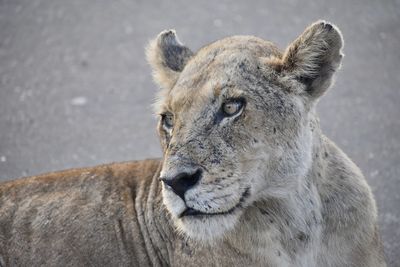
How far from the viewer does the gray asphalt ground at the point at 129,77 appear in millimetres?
6863

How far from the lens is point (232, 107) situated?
12.2 feet

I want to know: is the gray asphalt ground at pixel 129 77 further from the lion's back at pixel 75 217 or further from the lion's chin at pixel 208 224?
the lion's chin at pixel 208 224

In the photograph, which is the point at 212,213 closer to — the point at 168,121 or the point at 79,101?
the point at 168,121

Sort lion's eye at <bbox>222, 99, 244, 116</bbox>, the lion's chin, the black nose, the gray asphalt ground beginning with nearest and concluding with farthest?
1. the black nose
2. the lion's chin
3. lion's eye at <bbox>222, 99, 244, 116</bbox>
4. the gray asphalt ground

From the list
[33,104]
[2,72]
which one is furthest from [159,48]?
[2,72]

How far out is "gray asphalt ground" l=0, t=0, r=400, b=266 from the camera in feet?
22.5

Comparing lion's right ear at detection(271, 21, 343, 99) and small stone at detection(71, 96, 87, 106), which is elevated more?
lion's right ear at detection(271, 21, 343, 99)

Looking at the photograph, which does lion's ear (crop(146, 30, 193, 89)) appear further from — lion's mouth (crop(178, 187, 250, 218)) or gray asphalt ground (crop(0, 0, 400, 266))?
gray asphalt ground (crop(0, 0, 400, 266))

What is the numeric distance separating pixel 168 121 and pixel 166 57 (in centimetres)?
59

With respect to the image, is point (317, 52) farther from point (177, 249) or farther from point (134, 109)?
point (134, 109)

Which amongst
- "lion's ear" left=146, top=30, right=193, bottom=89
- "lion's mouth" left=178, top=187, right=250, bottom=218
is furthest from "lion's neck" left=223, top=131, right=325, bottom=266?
"lion's ear" left=146, top=30, right=193, bottom=89

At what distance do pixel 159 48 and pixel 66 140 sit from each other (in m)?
2.98

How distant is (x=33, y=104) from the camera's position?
7816 mm

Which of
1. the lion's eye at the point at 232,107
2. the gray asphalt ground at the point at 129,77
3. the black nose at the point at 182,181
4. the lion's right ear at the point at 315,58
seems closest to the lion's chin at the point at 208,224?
the black nose at the point at 182,181
